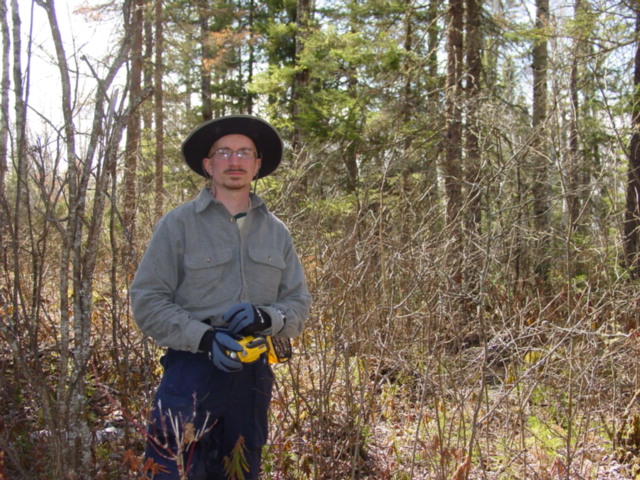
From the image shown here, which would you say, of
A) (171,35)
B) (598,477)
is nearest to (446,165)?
(598,477)

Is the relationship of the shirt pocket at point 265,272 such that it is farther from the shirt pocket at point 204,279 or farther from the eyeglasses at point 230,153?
the eyeglasses at point 230,153

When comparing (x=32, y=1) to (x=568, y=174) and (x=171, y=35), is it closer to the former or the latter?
(x=568, y=174)

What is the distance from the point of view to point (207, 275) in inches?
94.2

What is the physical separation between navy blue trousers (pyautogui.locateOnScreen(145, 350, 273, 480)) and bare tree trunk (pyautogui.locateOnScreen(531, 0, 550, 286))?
1.99m

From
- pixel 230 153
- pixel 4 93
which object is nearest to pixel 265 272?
pixel 230 153

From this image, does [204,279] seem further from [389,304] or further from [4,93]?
[4,93]

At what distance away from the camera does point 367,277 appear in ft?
13.6

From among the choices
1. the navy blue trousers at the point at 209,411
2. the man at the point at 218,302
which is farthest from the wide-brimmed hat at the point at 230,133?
the navy blue trousers at the point at 209,411

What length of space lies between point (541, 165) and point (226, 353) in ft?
18.5

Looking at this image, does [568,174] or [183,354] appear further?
[568,174]

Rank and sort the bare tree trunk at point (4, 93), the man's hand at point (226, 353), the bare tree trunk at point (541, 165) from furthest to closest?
1. the bare tree trunk at point (541, 165)
2. the bare tree trunk at point (4, 93)
3. the man's hand at point (226, 353)

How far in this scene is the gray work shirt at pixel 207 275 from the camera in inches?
88.3

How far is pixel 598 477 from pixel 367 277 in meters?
2.03

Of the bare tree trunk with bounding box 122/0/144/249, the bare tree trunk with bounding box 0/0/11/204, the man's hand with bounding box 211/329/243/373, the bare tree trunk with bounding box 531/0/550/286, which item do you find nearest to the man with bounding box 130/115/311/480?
the man's hand with bounding box 211/329/243/373
